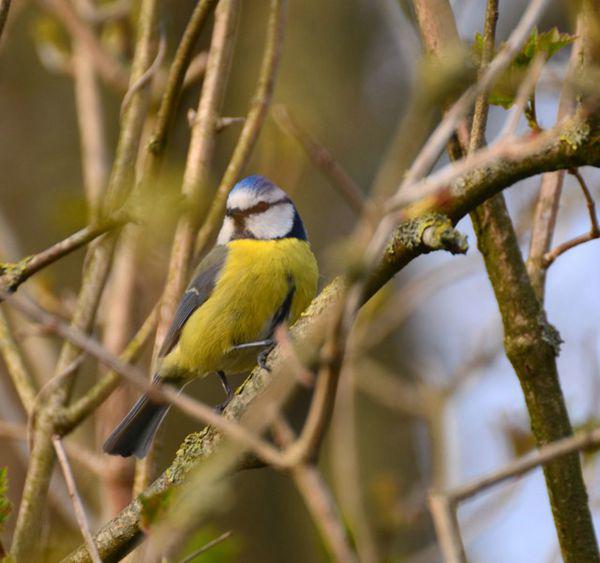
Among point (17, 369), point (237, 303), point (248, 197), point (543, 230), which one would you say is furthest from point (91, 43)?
point (543, 230)

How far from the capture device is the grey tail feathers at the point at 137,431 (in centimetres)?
262

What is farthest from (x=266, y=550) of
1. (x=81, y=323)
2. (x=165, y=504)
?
(x=165, y=504)

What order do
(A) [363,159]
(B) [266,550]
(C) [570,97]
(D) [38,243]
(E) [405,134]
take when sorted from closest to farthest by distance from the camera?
(E) [405,134], (C) [570,97], (B) [266,550], (D) [38,243], (A) [363,159]

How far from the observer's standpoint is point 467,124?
79.5 inches

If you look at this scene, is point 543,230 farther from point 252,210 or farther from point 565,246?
point 252,210

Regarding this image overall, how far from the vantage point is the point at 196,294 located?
293 centimetres

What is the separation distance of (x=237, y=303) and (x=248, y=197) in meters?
0.43

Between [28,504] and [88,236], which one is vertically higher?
[88,236]

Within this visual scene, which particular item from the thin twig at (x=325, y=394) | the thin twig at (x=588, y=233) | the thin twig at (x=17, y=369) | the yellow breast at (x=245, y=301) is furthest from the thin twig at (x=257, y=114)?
the thin twig at (x=325, y=394)

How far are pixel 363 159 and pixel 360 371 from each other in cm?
206

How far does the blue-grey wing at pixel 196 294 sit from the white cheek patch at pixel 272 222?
123mm

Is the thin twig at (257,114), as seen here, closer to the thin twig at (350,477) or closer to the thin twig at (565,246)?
the thin twig at (350,477)

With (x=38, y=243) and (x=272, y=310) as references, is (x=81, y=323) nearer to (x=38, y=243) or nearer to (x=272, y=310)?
(x=272, y=310)

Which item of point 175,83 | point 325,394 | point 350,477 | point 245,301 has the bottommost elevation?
point 325,394
